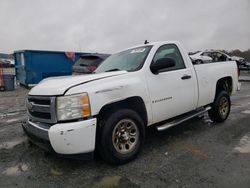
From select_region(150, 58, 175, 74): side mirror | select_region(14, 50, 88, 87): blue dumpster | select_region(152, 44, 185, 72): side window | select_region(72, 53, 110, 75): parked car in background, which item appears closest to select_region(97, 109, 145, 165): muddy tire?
select_region(150, 58, 175, 74): side mirror

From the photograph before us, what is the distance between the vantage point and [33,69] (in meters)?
11.8

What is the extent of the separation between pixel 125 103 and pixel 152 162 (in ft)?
3.14

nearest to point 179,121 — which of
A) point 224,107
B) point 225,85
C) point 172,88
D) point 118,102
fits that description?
point 172,88

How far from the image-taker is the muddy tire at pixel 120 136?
9.35 ft

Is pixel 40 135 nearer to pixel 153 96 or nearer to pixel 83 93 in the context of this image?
pixel 83 93

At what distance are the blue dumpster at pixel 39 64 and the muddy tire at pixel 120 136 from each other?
1014 cm

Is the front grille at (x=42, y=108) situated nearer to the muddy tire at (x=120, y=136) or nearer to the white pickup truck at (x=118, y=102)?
the white pickup truck at (x=118, y=102)

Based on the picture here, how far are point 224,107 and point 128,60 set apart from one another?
9.06ft

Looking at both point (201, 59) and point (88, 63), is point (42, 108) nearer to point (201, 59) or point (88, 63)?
point (88, 63)

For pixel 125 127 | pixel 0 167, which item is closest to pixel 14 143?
pixel 0 167

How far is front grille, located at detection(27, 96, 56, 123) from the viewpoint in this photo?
2684 mm

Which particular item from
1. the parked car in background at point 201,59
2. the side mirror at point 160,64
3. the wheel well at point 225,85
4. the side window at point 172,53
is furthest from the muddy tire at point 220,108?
the side mirror at point 160,64

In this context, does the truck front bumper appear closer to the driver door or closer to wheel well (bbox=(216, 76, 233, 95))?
the driver door

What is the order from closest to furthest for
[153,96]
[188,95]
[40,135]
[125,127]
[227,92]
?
[40,135] < [125,127] < [153,96] < [188,95] < [227,92]
